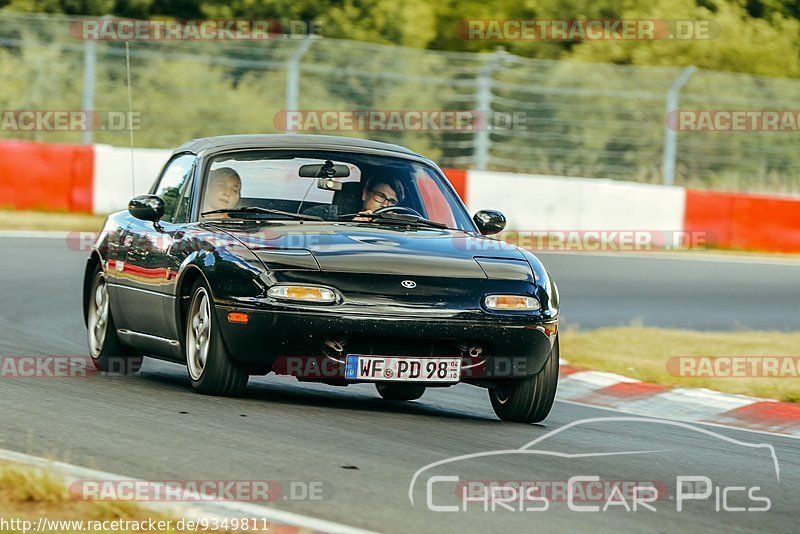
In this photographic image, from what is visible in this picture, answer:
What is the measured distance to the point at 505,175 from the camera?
23359 mm

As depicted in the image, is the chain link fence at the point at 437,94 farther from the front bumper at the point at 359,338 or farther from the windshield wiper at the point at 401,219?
the front bumper at the point at 359,338

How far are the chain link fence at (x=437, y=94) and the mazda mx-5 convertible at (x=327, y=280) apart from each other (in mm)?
15180

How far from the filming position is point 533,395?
26.7 ft

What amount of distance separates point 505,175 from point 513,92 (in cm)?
207

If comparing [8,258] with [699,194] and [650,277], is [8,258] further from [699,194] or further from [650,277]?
[699,194]

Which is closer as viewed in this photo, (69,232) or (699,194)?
(69,232)

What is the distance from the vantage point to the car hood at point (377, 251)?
7.68 metres

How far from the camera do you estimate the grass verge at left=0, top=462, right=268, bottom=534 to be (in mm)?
4840

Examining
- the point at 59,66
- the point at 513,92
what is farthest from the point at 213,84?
the point at 513,92

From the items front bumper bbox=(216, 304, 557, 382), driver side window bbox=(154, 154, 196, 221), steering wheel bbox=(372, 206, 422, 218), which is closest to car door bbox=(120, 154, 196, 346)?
driver side window bbox=(154, 154, 196, 221)

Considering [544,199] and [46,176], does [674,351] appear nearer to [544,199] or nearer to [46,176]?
[544,199]

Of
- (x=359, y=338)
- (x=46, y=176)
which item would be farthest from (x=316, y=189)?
(x=46, y=176)

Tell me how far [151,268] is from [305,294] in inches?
60.9

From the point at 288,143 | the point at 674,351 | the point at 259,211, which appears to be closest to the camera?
the point at 259,211
